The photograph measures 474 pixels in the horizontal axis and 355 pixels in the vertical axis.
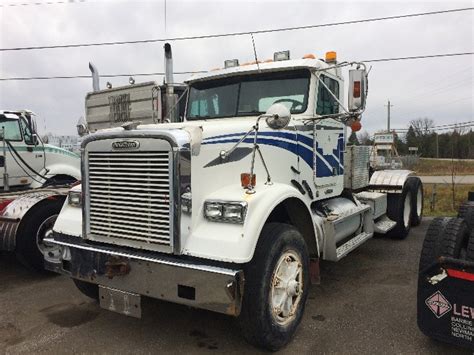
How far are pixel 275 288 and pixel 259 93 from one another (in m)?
2.26

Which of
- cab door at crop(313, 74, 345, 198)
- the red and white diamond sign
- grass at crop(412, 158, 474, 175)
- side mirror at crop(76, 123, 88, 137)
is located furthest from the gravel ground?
grass at crop(412, 158, 474, 175)

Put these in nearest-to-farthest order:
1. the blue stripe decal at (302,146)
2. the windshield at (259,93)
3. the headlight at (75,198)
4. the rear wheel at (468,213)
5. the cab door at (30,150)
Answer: the blue stripe decal at (302,146) → the headlight at (75,198) → the rear wheel at (468,213) → the windshield at (259,93) → the cab door at (30,150)

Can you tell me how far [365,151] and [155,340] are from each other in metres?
4.78

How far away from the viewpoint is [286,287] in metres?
3.54

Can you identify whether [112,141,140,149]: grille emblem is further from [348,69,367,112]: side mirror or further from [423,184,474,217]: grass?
[423,184,474,217]: grass

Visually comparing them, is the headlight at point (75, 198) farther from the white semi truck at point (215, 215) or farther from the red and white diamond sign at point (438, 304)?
the red and white diamond sign at point (438, 304)

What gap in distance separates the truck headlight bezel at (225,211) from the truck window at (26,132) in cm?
627

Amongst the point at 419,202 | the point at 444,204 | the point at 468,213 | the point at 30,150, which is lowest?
the point at 444,204

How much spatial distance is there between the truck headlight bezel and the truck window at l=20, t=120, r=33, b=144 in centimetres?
627

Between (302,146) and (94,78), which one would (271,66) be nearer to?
(302,146)

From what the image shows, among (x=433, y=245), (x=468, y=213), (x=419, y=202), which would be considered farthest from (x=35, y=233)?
(x=419, y=202)

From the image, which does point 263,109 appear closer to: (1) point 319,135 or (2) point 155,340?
(1) point 319,135

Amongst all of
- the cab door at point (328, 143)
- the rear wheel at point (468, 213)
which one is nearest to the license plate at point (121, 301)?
the cab door at point (328, 143)

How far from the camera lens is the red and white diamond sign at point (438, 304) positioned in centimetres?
318
